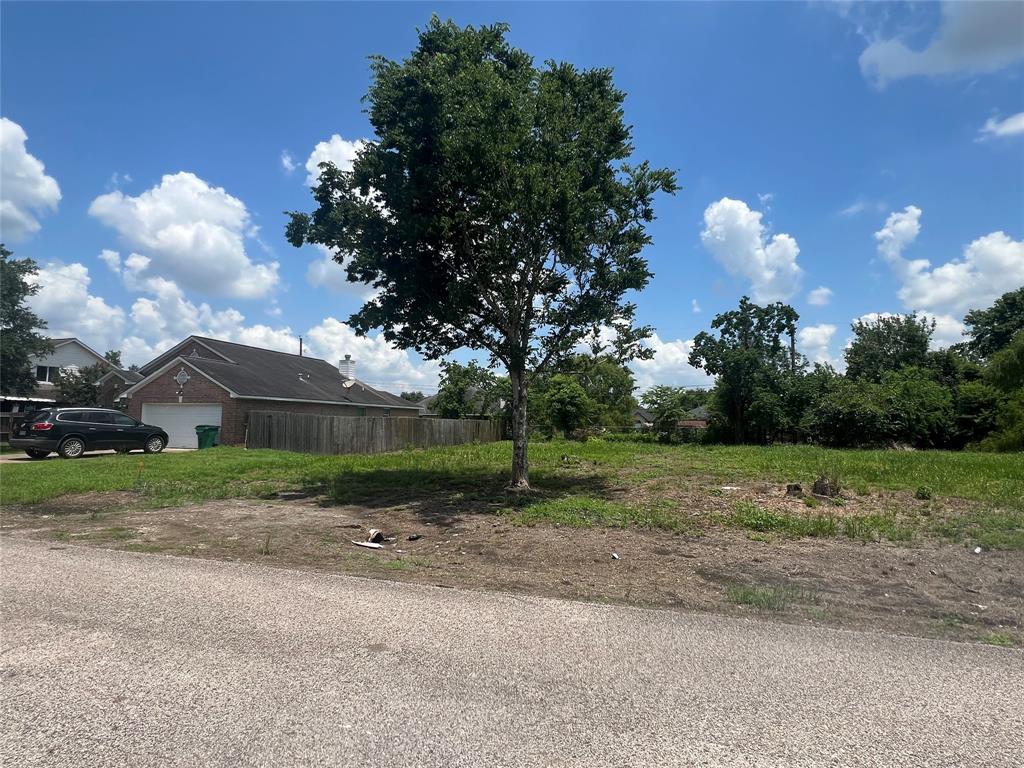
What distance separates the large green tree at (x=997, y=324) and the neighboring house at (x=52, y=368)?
6305 cm

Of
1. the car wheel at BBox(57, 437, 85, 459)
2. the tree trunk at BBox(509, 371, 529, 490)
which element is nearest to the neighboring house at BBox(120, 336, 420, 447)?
the car wheel at BBox(57, 437, 85, 459)

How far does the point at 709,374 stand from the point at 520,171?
30.7 meters

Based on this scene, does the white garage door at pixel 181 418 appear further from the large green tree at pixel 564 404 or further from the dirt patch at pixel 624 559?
the dirt patch at pixel 624 559

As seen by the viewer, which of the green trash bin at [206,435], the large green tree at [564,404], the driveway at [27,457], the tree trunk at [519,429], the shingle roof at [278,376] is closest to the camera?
the tree trunk at [519,429]

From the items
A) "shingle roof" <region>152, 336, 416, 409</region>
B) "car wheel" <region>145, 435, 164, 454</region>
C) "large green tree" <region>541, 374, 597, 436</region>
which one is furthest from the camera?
"large green tree" <region>541, 374, 597, 436</region>

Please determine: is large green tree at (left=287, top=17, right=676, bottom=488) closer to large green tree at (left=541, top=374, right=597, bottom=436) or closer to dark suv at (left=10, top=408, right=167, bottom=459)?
dark suv at (left=10, top=408, right=167, bottom=459)

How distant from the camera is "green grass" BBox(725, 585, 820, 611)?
215 inches

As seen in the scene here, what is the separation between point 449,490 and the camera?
12977 millimetres

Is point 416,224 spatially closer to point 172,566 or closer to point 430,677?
point 172,566

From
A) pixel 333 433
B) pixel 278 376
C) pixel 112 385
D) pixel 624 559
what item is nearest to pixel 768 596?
pixel 624 559

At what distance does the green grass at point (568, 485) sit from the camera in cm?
915

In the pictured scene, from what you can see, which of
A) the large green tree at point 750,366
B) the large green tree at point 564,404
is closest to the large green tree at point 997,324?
the large green tree at point 750,366

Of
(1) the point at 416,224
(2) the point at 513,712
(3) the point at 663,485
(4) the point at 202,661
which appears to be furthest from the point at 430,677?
(3) the point at 663,485

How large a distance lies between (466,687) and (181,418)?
29.1m
